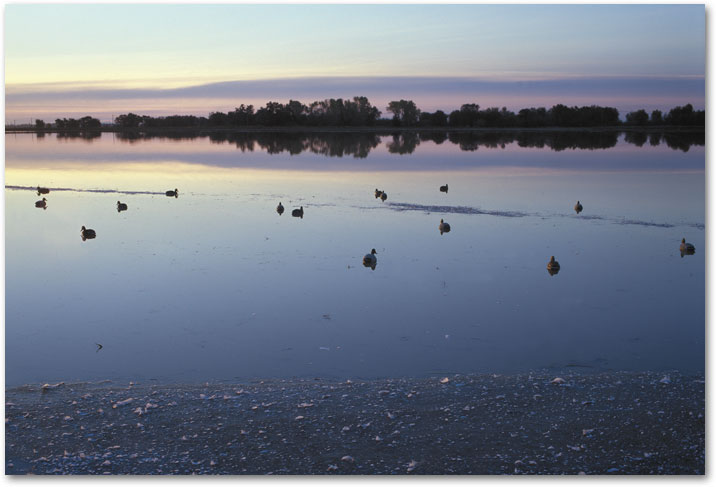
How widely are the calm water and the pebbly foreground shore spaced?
2.92 ft

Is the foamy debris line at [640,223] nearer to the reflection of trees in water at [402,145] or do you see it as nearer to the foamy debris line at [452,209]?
the foamy debris line at [452,209]

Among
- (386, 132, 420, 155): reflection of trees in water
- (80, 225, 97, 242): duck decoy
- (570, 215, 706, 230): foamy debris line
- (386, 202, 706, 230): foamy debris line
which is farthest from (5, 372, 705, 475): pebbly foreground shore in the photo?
(386, 132, 420, 155): reflection of trees in water

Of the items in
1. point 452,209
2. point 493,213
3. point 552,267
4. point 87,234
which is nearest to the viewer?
point 552,267

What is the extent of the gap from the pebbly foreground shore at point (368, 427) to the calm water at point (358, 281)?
2.92ft

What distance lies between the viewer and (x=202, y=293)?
1313 cm

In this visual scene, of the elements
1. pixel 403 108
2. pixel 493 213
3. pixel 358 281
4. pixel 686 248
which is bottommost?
pixel 358 281

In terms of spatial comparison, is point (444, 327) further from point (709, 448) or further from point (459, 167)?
point (459, 167)

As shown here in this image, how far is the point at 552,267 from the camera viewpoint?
14820 mm

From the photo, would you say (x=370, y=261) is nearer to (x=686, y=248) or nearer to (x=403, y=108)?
(x=403, y=108)

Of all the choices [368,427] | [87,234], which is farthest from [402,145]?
[368,427]

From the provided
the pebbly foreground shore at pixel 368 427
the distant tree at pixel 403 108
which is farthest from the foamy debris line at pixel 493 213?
the pebbly foreground shore at pixel 368 427

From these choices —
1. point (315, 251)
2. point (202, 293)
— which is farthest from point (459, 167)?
point (202, 293)

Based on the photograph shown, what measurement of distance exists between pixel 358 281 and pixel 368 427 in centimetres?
665

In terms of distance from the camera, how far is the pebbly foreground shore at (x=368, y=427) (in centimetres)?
700
